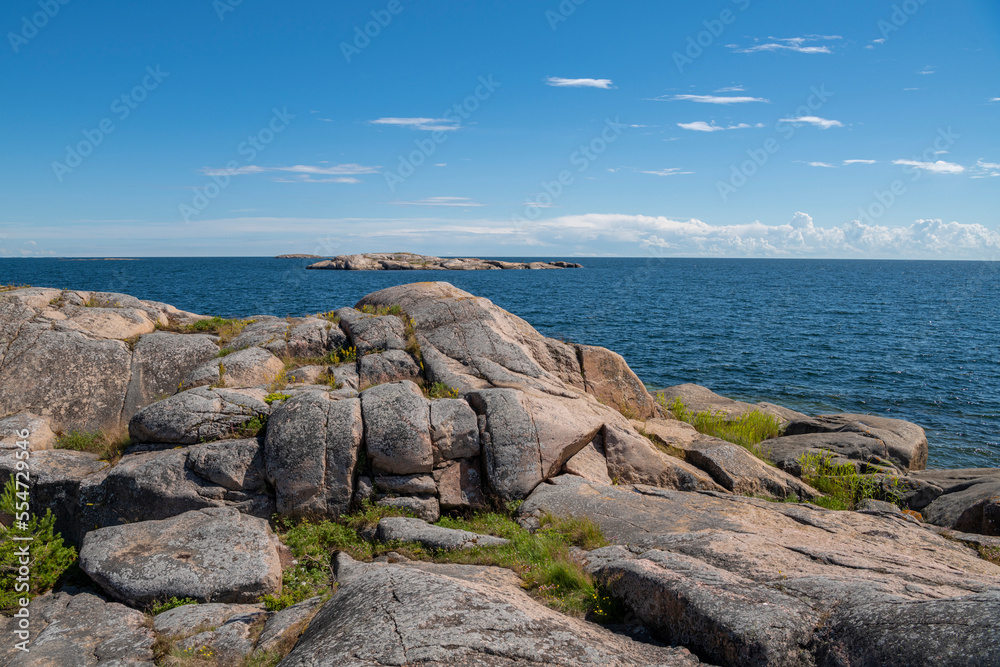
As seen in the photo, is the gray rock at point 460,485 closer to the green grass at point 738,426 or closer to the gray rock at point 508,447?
the gray rock at point 508,447

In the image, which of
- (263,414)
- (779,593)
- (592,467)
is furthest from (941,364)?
(263,414)

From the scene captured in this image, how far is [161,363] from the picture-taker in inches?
634

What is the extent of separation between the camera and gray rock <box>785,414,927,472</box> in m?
19.0

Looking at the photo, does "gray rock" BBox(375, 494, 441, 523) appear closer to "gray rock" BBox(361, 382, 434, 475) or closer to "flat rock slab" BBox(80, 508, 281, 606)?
"gray rock" BBox(361, 382, 434, 475)

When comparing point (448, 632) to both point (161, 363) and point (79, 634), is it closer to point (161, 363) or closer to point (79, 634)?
point (79, 634)

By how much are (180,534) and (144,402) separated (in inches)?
267

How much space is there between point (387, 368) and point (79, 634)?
9.41 m

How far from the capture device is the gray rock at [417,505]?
40.6 feet

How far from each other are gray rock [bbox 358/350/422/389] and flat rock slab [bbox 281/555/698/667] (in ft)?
29.5

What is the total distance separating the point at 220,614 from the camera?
28.1ft

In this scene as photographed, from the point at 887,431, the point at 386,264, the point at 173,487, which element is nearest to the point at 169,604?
the point at 173,487

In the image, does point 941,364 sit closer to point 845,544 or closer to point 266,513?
A: point 845,544

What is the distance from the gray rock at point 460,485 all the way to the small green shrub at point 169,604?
5.34 meters

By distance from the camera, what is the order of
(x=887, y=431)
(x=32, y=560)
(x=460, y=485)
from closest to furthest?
1. (x=32, y=560)
2. (x=460, y=485)
3. (x=887, y=431)
